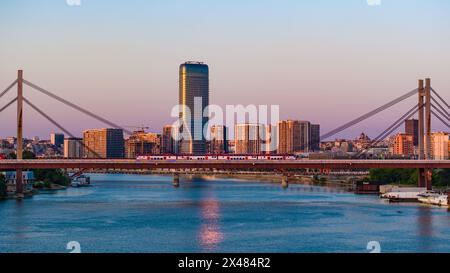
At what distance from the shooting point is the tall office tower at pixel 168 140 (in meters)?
79.2

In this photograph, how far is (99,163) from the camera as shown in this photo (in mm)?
25359

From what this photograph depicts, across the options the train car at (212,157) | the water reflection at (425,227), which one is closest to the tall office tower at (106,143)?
the train car at (212,157)

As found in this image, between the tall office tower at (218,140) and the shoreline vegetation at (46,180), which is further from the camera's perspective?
the tall office tower at (218,140)

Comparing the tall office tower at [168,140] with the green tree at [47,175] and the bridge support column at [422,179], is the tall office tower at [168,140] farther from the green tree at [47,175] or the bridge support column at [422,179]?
the bridge support column at [422,179]

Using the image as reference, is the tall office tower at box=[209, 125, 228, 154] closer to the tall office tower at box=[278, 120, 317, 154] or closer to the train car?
the tall office tower at box=[278, 120, 317, 154]

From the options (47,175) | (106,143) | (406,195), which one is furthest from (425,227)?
(106,143)

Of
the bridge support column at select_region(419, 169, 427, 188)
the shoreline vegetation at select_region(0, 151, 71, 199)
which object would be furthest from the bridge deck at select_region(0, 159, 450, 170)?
the shoreline vegetation at select_region(0, 151, 71, 199)

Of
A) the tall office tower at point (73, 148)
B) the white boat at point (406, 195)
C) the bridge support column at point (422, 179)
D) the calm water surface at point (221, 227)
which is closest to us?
the calm water surface at point (221, 227)

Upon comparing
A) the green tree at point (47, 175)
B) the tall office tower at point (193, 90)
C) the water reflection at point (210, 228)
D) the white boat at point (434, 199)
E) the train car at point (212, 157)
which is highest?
the tall office tower at point (193, 90)

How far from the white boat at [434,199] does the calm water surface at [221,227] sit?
29.2 inches

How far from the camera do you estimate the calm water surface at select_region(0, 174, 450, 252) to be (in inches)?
566

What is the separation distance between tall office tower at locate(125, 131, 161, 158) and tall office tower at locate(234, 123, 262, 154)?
1198 centimetres
